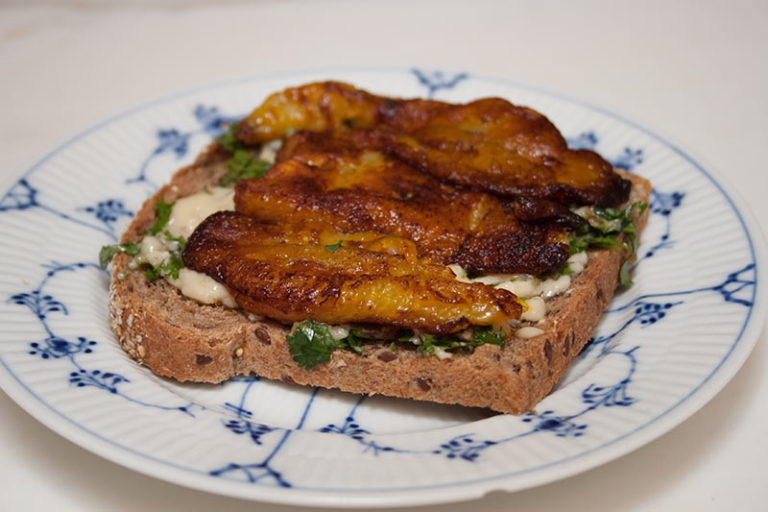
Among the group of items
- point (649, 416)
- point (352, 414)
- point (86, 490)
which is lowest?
point (86, 490)

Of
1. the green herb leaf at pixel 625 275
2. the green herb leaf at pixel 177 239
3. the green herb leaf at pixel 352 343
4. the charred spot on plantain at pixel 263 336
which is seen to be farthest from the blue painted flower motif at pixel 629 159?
the green herb leaf at pixel 177 239

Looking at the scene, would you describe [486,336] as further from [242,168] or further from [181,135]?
[181,135]

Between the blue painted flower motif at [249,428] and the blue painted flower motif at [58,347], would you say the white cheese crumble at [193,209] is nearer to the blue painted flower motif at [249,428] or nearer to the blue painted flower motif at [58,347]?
the blue painted flower motif at [58,347]

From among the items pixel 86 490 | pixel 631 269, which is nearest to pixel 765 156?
pixel 631 269

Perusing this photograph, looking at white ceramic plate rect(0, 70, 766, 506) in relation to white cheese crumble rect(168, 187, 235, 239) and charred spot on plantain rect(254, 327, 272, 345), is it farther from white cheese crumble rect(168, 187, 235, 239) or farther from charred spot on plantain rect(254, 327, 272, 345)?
white cheese crumble rect(168, 187, 235, 239)

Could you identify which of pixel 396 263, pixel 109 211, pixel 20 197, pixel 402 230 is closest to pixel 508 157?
pixel 402 230

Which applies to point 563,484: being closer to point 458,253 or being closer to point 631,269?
point 458,253

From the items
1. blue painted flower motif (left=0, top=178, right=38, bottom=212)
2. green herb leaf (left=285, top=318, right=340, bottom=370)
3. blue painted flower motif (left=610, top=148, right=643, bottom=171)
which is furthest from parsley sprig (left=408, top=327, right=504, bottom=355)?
blue painted flower motif (left=0, top=178, right=38, bottom=212)
